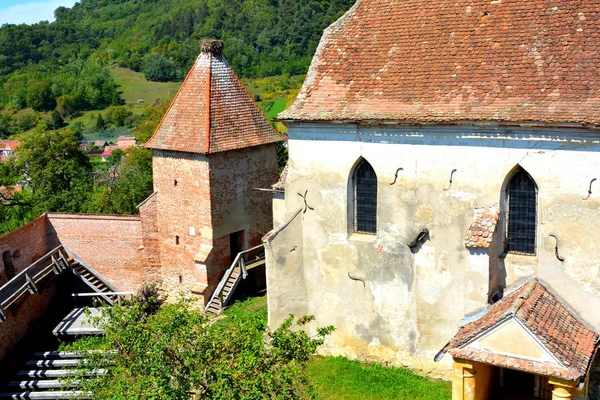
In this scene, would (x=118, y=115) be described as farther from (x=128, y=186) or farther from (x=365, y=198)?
(x=365, y=198)

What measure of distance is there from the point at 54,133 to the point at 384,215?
1117 inches

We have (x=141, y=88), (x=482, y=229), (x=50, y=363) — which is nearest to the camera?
(x=482, y=229)

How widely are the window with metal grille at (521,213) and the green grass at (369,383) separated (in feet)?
14.8

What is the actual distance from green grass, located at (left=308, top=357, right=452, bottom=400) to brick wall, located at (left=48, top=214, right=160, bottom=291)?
480 inches

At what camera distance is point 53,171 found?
3912 centimetres

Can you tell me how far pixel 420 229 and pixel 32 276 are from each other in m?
18.3

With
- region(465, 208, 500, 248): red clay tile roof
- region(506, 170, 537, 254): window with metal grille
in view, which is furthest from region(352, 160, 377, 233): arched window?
A: region(506, 170, 537, 254): window with metal grille

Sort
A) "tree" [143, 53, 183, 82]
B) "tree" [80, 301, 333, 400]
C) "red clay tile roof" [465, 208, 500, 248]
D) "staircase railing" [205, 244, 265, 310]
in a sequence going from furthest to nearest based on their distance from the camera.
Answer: "tree" [143, 53, 183, 82], "staircase railing" [205, 244, 265, 310], "red clay tile roof" [465, 208, 500, 248], "tree" [80, 301, 333, 400]

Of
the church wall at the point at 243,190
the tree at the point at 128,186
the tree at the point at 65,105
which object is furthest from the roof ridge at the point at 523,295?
the tree at the point at 65,105

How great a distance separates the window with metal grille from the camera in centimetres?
1681

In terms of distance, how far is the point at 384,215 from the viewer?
1883 centimetres

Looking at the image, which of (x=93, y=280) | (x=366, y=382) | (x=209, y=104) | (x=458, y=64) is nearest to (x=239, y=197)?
(x=209, y=104)

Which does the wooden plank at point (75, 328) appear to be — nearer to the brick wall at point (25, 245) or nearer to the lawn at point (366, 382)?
the brick wall at point (25, 245)

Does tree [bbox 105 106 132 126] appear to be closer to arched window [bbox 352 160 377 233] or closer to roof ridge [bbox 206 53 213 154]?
roof ridge [bbox 206 53 213 154]
